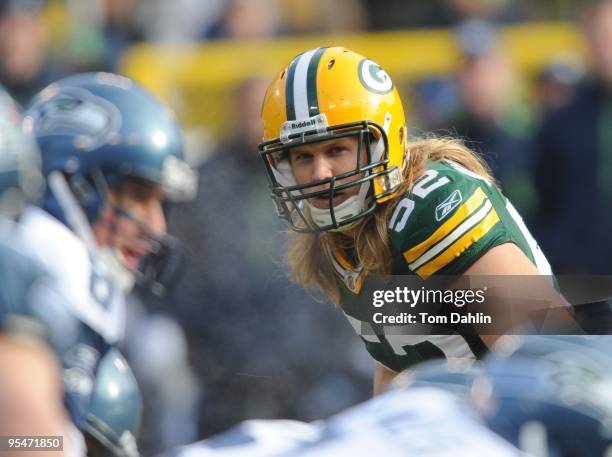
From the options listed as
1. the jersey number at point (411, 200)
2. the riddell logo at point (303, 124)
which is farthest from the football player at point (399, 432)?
the riddell logo at point (303, 124)

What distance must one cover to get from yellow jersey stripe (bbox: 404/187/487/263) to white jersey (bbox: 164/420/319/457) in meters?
1.10

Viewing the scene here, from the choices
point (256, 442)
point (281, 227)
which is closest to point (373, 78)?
point (256, 442)

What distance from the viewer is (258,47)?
7.62m

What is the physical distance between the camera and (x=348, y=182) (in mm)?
3385

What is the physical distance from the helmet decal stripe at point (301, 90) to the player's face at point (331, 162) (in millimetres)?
100

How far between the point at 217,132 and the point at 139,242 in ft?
11.0

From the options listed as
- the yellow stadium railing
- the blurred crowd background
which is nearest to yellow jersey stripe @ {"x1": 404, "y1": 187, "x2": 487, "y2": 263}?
the blurred crowd background

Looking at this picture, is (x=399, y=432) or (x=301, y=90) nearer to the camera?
(x=399, y=432)

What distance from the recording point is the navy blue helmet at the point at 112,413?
3654 mm

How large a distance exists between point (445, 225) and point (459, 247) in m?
0.07

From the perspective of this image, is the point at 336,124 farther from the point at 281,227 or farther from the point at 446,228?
the point at 281,227

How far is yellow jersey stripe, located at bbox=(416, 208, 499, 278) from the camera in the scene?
10.4ft

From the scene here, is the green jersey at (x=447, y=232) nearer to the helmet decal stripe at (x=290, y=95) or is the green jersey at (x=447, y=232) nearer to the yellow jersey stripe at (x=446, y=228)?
the yellow jersey stripe at (x=446, y=228)

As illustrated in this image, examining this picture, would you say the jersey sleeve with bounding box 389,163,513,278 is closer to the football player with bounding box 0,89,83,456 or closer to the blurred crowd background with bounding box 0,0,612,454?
the football player with bounding box 0,89,83,456
